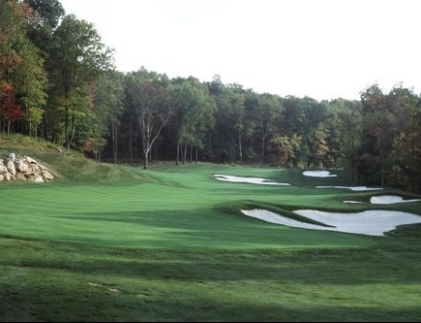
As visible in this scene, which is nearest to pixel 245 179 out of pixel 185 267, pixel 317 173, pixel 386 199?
pixel 317 173

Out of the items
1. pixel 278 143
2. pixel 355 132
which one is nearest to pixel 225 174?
pixel 355 132

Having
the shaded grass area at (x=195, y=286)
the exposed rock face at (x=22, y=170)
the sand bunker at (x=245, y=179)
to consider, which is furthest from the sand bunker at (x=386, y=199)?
the shaded grass area at (x=195, y=286)

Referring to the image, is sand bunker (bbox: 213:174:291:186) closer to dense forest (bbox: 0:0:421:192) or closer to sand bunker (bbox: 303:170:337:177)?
dense forest (bbox: 0:0:421:192)

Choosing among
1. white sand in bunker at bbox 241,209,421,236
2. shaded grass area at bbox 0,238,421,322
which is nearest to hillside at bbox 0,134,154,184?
white sand in bunker at bbox 241,209,421,236

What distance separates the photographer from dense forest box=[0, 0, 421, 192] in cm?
5178

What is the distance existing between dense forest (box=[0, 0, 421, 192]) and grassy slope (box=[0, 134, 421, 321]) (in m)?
27.7

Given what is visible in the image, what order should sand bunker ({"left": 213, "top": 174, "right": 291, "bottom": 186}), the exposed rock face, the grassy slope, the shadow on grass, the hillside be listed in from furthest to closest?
sand bunker ({"left": 213, "top": 174, "right": 291, "bottom": 186})
the hillside
the exposed rock face
the grassy slope
the shadow on grass

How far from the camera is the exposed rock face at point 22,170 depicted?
33094 millimetres

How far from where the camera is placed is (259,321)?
23.6 ft

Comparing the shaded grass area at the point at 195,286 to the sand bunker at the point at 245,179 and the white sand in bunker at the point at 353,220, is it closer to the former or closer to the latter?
the white sand in bunker at the point at 353,220

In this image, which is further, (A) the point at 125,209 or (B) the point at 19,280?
(A) the point at 125,209

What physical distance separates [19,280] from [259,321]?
172 inches

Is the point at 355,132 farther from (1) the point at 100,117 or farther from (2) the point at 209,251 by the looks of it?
(2) the point at 209,251

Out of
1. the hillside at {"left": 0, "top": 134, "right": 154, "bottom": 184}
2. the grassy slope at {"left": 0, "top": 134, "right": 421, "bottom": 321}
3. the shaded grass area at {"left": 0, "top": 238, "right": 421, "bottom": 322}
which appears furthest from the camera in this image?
the hillside at {"left": 0, "top": 134, "right": 154, "bottom": 184}
